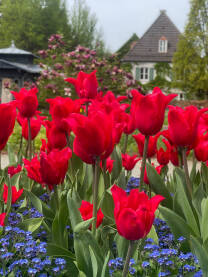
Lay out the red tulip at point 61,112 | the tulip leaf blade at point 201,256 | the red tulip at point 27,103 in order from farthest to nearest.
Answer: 1. the red tulip at point 27,103
2. the red tulip at point 61,112
3. the tulip leaf blade at point 201,256

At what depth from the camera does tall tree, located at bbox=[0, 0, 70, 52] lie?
4150 cm

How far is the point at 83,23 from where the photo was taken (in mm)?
42812

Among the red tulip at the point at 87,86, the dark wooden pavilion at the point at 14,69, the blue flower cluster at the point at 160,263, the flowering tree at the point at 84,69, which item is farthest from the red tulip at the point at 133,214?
the dark wooden pavilion at the point at 14,69

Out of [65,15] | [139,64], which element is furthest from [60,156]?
[65,15]

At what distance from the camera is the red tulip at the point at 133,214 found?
3.62 feet

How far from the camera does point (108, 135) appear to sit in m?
1.34

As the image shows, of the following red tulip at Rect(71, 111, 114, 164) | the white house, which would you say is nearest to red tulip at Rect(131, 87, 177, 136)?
red tulip at Rect(71, 111, 114, 164)

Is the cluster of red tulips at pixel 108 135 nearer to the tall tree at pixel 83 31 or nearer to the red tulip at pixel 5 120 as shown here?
the red tulip at pixel 5 120

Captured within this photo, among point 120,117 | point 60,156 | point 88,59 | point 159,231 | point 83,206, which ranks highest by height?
point 88,59

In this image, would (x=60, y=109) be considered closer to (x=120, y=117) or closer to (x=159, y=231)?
(x=120, y=117)

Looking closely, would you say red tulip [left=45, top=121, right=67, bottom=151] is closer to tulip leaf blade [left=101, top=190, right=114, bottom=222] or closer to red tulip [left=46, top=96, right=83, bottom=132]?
red tulip [left=46, top=96, right=83, bottom=132]

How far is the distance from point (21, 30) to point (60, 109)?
4222 cm

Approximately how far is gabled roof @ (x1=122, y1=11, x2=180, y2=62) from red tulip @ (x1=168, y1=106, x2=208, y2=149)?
34.7 metres

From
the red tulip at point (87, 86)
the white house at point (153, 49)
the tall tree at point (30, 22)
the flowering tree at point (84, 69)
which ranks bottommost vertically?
the red tulip at point (87, 86)
